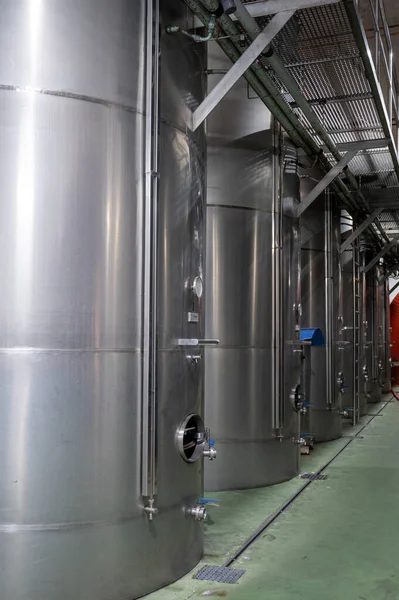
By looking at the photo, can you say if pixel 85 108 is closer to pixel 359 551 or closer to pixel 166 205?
pixel 166 205

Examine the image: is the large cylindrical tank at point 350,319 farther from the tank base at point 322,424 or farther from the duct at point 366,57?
the duct at point 366,57

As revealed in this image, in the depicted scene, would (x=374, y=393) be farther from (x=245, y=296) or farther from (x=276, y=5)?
(x=276, y=5)

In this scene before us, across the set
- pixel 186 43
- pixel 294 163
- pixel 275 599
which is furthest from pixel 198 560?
pixel 294 163

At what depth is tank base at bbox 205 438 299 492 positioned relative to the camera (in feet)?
22.4

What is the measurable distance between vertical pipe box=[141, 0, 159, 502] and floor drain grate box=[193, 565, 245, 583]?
2.53 ft

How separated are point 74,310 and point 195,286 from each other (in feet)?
3.59

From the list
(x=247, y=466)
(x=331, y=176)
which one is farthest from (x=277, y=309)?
(x=331, y=176)

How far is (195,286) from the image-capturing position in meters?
4.48

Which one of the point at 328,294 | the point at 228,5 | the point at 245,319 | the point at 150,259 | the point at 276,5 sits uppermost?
the point at 276,5

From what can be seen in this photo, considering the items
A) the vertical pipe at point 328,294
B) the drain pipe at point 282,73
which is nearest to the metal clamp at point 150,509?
the drain pipe at point 282,73

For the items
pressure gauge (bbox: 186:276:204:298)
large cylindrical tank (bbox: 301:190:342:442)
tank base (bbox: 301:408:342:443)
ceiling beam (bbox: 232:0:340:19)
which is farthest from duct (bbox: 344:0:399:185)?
tank base (bbox: 301:408:342:443)

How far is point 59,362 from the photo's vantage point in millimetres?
3586

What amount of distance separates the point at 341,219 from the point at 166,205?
7.66m

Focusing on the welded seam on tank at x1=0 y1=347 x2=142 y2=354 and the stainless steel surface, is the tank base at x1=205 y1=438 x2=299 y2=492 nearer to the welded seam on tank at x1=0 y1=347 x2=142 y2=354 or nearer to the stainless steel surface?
the welded seam on tank at x1=0 y1=347 x2=142 y2=354
